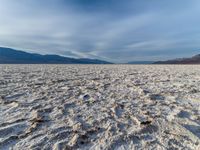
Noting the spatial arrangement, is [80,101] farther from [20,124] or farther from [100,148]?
[100,148]

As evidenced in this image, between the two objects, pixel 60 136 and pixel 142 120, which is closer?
pixel 60 136

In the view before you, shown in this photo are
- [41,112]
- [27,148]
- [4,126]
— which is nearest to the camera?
[27,148]

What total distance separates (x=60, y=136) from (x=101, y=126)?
0.82 m

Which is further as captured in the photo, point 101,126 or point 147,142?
point 101,126

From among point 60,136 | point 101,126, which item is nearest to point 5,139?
point 60,136

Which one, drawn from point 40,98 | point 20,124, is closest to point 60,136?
point 20,124

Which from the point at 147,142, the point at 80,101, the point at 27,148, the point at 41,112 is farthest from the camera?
the point at 80,101

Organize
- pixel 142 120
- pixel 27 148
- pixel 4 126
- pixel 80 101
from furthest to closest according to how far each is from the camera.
A: 1. pixel 80 101
2. pixel 142 120
3. pixel 4 126
4. pixel 27 148

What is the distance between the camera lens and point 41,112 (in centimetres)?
408

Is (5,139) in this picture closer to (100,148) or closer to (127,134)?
(100,148)

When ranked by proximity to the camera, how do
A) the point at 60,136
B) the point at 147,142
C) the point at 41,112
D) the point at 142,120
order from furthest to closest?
the point at 41,112 → the point at 142,120 → the point at 60,136 → the point at 147,142

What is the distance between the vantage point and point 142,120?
3.60 meters

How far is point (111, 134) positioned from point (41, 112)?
1931 mm

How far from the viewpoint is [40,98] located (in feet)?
18.0
